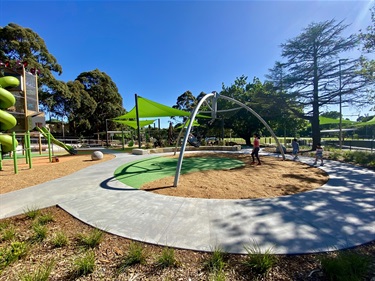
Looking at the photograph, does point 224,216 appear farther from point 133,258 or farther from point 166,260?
point 133,258

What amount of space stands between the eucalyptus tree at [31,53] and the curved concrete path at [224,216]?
20556mm

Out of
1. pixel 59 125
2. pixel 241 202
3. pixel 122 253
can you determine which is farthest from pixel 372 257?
pixel 59 125

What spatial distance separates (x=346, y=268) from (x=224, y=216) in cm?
200

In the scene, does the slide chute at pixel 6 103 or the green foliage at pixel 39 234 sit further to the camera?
the slide chute at pixel 6 103

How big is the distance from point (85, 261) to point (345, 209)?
525cm

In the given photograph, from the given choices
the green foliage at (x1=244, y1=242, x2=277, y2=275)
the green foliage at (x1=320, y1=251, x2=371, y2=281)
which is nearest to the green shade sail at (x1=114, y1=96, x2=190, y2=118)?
the green foliage at (x1=244, y1=242, x2=277, y2=275)

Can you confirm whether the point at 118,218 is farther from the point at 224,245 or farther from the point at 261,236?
the point at 261,236

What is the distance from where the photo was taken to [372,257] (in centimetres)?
250

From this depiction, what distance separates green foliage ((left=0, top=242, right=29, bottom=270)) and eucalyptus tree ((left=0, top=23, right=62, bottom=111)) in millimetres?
22329

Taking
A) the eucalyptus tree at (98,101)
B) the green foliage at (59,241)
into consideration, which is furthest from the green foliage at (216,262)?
the eucalyptus tree at (98,101)

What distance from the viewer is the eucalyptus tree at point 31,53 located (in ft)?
70.4

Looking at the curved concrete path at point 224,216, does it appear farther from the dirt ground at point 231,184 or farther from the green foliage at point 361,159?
the green foliage at point 361,159

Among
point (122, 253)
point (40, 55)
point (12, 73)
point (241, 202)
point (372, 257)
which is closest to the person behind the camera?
point (372, 257)

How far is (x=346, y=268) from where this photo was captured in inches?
83.7
